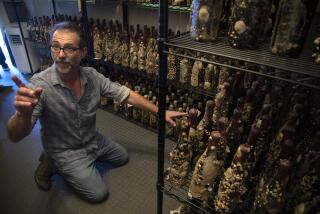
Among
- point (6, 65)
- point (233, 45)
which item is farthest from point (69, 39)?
point (6, 65)

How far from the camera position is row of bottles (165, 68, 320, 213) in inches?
28.0

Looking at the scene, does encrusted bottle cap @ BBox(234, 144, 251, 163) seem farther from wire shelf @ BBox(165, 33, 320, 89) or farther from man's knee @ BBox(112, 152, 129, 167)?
man's knee @ BBox(112, 152, 129, 167)

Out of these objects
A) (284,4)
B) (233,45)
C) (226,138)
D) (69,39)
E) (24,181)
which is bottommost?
(24,181)

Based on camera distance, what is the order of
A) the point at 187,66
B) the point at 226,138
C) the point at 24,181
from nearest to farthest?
the point at 226,138 < the point at 24,181 < the point at 187,66

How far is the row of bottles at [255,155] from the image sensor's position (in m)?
0.71

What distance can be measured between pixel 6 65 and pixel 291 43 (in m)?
3.82

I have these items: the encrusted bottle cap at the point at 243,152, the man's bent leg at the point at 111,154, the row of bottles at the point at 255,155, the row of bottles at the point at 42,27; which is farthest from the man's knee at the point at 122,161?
the row of bottles at the point at 42,27

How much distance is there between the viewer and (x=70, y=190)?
1651 mm

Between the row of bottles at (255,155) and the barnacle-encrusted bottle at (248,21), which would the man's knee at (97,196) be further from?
the barnacle-encrusted bottle at (248,21)

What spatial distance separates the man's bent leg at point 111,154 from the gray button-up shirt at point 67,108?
0.47 feet

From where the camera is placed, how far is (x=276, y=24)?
2.04ft

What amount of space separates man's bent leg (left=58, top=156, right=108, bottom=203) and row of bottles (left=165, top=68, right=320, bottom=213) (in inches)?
27.6

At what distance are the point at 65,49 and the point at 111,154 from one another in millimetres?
819

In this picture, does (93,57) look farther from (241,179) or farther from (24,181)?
(241,179)
